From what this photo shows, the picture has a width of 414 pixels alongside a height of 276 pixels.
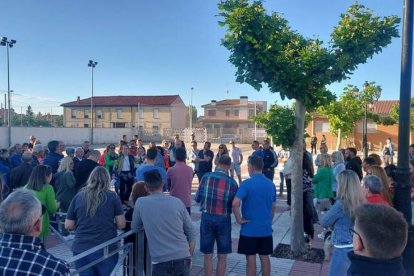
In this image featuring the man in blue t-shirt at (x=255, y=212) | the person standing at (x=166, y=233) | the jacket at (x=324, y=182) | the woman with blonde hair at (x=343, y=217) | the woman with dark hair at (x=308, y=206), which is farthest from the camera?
the jacket at (x=324, y=182)

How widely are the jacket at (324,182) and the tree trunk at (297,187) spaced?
3.62 ft

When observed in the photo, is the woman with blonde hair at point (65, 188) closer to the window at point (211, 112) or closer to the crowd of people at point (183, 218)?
the crowd of people at point (183, 218)

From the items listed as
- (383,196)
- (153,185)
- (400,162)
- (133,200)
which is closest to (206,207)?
(133,200)

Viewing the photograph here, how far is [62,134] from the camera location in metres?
48.9

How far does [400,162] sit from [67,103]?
7641 cm

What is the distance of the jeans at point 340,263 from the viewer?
3.88 meters

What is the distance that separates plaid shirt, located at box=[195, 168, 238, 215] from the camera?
4938mm

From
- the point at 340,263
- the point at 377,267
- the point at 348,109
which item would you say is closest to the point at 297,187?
the point at 340,263

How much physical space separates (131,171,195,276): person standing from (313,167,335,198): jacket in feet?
14.6

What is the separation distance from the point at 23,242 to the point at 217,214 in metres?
3.12

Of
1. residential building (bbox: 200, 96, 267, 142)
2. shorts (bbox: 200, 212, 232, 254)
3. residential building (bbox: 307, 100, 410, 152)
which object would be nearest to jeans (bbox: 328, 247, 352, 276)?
shorts (bbox: 200, 212, 232, 254)

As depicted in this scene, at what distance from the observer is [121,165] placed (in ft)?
34.0

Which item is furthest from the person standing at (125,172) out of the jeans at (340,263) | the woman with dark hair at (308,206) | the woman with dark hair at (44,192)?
the jeans at (340,263)

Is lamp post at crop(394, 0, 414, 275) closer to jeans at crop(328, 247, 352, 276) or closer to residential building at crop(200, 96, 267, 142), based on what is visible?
jeans at crop(328, 247, 352, 276)
